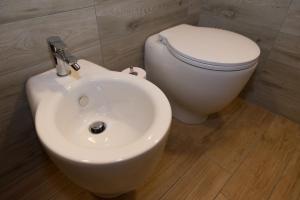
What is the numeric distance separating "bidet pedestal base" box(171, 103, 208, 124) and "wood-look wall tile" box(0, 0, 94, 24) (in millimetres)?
703

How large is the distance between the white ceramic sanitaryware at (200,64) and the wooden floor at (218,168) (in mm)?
183

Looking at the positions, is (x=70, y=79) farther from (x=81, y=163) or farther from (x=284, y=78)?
(x=284, y=78)

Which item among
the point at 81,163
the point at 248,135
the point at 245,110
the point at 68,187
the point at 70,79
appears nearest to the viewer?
the point at 81,163

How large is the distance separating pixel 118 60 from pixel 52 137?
610 millimetres

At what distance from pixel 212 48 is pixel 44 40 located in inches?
24.3

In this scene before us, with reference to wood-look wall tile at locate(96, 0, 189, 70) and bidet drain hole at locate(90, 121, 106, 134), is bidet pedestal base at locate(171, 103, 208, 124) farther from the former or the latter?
bidet drain hole at locate(90, 121, 106, 134)

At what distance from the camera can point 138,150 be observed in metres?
0.42

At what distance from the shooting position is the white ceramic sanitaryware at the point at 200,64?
0.80 metres

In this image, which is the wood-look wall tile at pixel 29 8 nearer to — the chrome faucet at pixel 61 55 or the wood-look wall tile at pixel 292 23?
the chrome faucet at pixel 61 55

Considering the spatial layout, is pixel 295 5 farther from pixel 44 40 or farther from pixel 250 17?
pixel 44 40

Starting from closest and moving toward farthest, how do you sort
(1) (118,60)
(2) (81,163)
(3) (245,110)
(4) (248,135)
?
(2) (81,163) < (1) (118,60) < (4) (248,135) < (3) (245,110)

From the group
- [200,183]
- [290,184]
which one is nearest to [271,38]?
[290,184]

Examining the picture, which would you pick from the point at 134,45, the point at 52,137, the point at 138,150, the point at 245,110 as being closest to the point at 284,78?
the point at 245,110

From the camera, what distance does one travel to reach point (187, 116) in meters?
1.14
